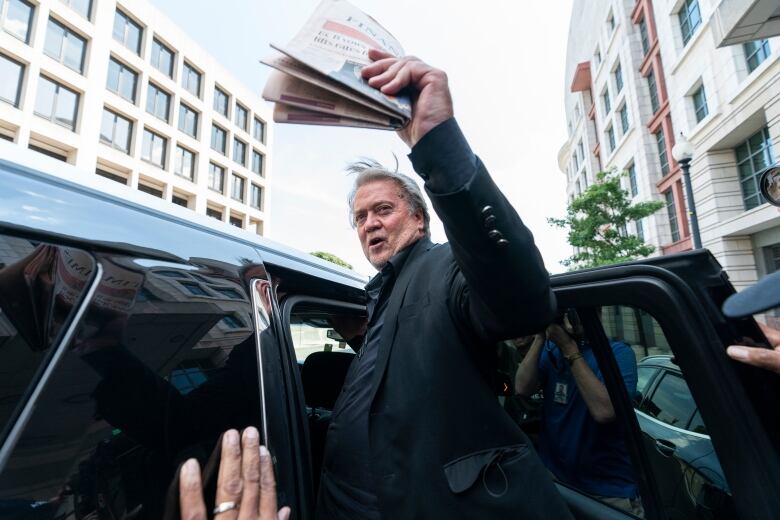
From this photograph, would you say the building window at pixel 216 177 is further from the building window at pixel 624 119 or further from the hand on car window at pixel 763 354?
the hand on car window at pixel 763 354

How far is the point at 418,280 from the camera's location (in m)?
1.29

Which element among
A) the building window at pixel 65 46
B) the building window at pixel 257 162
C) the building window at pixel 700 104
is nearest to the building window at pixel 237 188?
the building window at pixel 257 162

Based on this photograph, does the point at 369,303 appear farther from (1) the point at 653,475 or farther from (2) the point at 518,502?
(1) the point at 653,475

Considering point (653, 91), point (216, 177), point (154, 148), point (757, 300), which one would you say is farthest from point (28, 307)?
point (216, 177)

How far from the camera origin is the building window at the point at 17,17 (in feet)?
56.9

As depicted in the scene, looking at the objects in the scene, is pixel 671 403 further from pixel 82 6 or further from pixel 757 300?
pixel 82 6

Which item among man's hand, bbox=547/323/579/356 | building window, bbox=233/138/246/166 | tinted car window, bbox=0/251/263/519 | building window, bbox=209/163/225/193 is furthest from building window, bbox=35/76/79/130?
man's hand, bbox=547/323/579/356

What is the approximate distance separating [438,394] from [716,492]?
97cm

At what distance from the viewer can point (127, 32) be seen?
76.0ft

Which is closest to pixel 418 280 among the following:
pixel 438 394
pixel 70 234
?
pixel 438 394

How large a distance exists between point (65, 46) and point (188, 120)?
8.24 meters

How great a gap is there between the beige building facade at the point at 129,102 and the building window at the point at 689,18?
21686 millimetres

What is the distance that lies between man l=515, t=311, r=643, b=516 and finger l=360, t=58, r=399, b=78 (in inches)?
46.8

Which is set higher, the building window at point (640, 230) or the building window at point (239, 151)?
the building window at point (239, 151)
